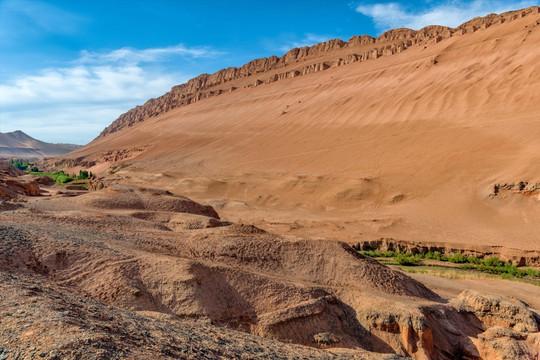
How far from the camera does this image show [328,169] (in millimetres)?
28266

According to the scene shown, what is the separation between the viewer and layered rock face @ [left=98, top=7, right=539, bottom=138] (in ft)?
160

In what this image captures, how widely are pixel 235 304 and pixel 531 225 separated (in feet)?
51.0

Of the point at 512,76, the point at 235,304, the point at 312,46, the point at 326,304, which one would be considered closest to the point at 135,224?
the point at 235,304

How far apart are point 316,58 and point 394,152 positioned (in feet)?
131

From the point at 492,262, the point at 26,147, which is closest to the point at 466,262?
the point at 492,262

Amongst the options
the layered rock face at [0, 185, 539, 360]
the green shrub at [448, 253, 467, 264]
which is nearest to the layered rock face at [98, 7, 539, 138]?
the green shrub at [448, 253, 467, 264]

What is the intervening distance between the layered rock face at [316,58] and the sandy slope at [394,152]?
3.31 m

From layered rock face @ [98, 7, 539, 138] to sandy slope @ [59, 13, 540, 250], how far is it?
130 inches

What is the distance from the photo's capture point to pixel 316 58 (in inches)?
2498

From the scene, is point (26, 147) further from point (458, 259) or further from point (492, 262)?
point (492, 262)

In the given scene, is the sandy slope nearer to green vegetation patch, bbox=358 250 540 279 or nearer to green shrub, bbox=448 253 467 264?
green shrub, bbox=448 253 467 264

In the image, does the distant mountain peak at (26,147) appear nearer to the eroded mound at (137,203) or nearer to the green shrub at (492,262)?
the eroded mound at (137,203)

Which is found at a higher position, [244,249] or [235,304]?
[244,249]

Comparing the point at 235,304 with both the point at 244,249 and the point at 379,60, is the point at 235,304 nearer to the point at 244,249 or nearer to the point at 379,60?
the point at 244,249
